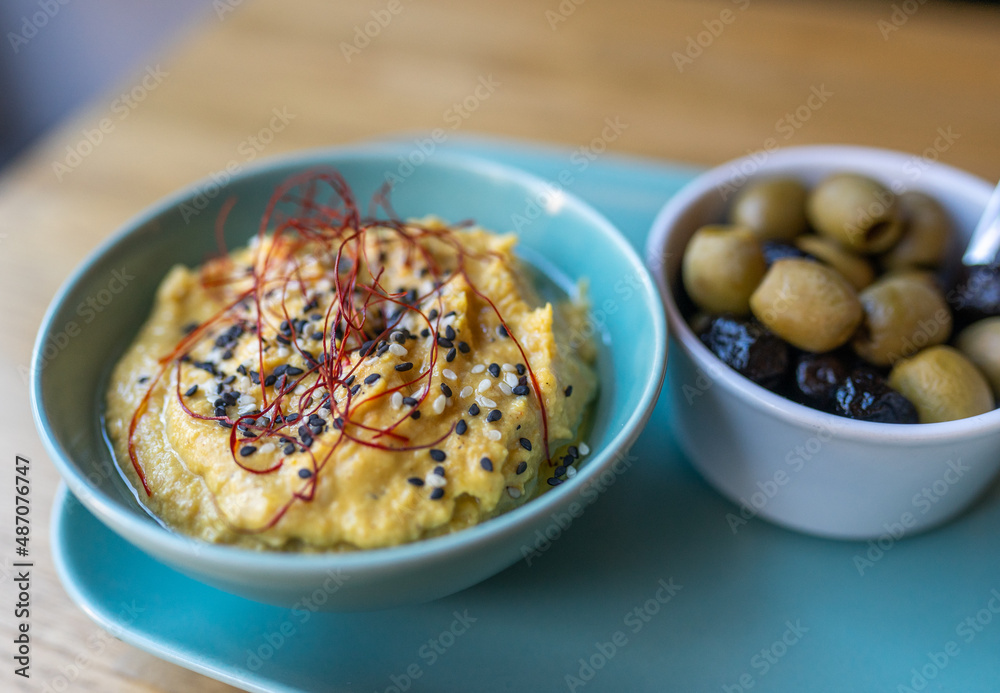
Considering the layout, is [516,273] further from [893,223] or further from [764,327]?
[893,223]

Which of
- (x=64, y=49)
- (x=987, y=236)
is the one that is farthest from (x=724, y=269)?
(x=64, y=49)

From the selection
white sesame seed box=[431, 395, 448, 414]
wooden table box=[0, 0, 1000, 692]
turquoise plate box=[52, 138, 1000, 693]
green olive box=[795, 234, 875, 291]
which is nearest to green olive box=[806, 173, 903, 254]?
green olive box=[795, 234, 875, 291]

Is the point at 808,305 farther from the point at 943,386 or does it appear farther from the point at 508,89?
the point at 508,89

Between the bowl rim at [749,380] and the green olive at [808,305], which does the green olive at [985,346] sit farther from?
the green olive at [808,305]

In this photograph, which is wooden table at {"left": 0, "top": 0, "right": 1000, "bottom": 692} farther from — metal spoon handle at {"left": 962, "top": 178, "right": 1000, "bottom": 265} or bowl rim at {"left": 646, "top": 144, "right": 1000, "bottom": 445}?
metal spoon handle at {"left": 962, "top": 178, "right": 1000, "bottom": 265}

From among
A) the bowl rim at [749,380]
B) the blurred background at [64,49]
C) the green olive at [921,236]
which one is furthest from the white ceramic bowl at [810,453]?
the blurred background at [64,49]
